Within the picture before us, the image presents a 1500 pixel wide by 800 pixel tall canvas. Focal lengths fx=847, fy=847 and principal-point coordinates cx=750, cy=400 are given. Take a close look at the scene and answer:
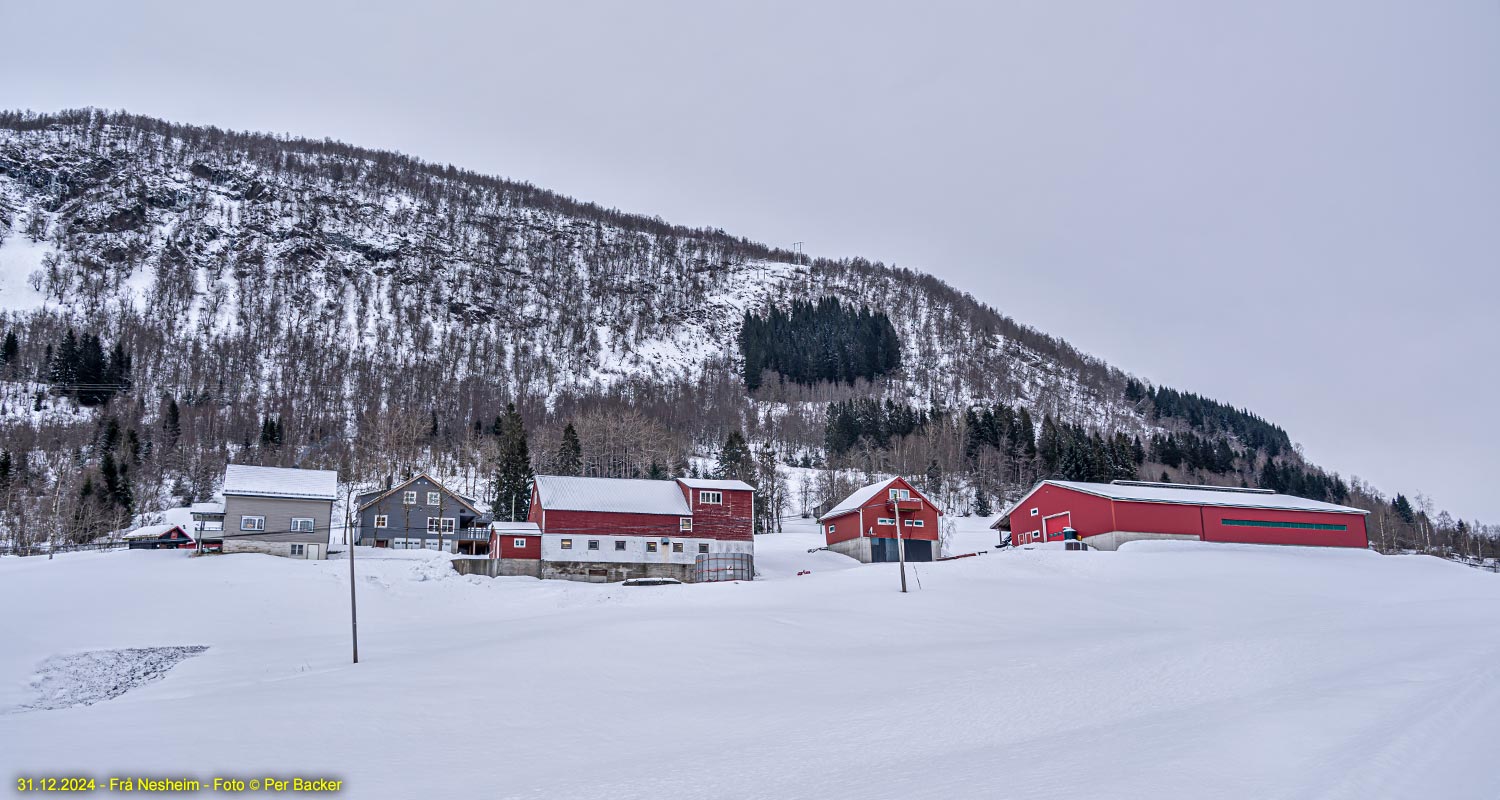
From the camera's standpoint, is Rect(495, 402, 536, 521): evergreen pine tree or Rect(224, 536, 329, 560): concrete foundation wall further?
Rect(495, 402, 536, 521): evergreen pine tree

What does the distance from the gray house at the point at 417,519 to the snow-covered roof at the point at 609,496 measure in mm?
14920

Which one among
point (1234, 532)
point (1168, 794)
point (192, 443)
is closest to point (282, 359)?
point (192, 443)

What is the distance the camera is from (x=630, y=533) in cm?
5209

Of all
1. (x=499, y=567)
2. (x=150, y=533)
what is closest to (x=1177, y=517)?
(x=499, y=567)

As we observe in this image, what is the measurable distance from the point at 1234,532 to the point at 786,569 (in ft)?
97.4

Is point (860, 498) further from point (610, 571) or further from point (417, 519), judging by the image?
point (417, 519)

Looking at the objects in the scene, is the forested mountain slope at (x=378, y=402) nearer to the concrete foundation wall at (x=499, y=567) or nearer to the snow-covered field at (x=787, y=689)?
the concrete foundation wall at (x=499, y=567)

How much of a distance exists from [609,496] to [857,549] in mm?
17198

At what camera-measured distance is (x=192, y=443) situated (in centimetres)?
11125

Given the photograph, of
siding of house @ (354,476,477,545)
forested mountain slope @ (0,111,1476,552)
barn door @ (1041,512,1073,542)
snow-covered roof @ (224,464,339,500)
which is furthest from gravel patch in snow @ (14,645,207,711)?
forested mountain slope @ (0,111,1476,552)

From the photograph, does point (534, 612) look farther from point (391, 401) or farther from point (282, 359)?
point (282, 359)

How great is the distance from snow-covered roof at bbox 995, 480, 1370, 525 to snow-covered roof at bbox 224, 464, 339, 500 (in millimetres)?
48001

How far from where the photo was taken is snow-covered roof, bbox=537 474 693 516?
51844mm

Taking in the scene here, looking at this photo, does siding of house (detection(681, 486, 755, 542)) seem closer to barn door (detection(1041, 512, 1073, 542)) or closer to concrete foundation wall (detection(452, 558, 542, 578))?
concrete foundation wall (detection(452, 558, 542, 578))
